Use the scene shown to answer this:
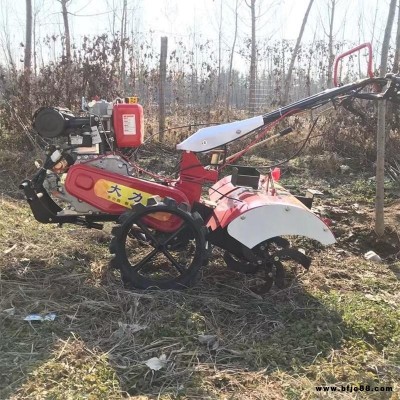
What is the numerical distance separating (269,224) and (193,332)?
36.4 inches

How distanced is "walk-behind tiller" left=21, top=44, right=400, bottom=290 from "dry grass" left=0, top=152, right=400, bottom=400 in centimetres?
27

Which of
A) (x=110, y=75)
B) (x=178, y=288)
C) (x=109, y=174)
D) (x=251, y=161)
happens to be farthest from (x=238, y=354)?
(x=110, y=75)

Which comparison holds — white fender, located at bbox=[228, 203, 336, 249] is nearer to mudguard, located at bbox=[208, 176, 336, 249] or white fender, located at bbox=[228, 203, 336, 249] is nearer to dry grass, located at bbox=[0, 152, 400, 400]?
mudguard, located at bbox=[208, 176, 336, 249]

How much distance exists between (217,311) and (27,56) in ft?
25.4

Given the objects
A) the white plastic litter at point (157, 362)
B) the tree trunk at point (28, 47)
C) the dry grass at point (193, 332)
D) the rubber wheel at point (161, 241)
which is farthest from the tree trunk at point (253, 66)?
the white plastic litter at point (157, 362)

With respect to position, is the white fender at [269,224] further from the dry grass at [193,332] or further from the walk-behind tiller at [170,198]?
the dry grass at [193,332]

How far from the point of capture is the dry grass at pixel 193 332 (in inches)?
97.8

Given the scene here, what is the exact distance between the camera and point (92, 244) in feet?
14.4

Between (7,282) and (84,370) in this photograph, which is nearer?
(84,370)

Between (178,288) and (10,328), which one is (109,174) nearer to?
(178,288)

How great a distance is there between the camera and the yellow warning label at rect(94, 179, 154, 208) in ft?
12.1

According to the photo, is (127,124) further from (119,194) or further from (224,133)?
(224,133)

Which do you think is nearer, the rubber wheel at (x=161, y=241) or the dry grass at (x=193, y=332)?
the dry grass at (x=193, y=332)

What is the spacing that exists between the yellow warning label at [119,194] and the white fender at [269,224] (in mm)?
792
